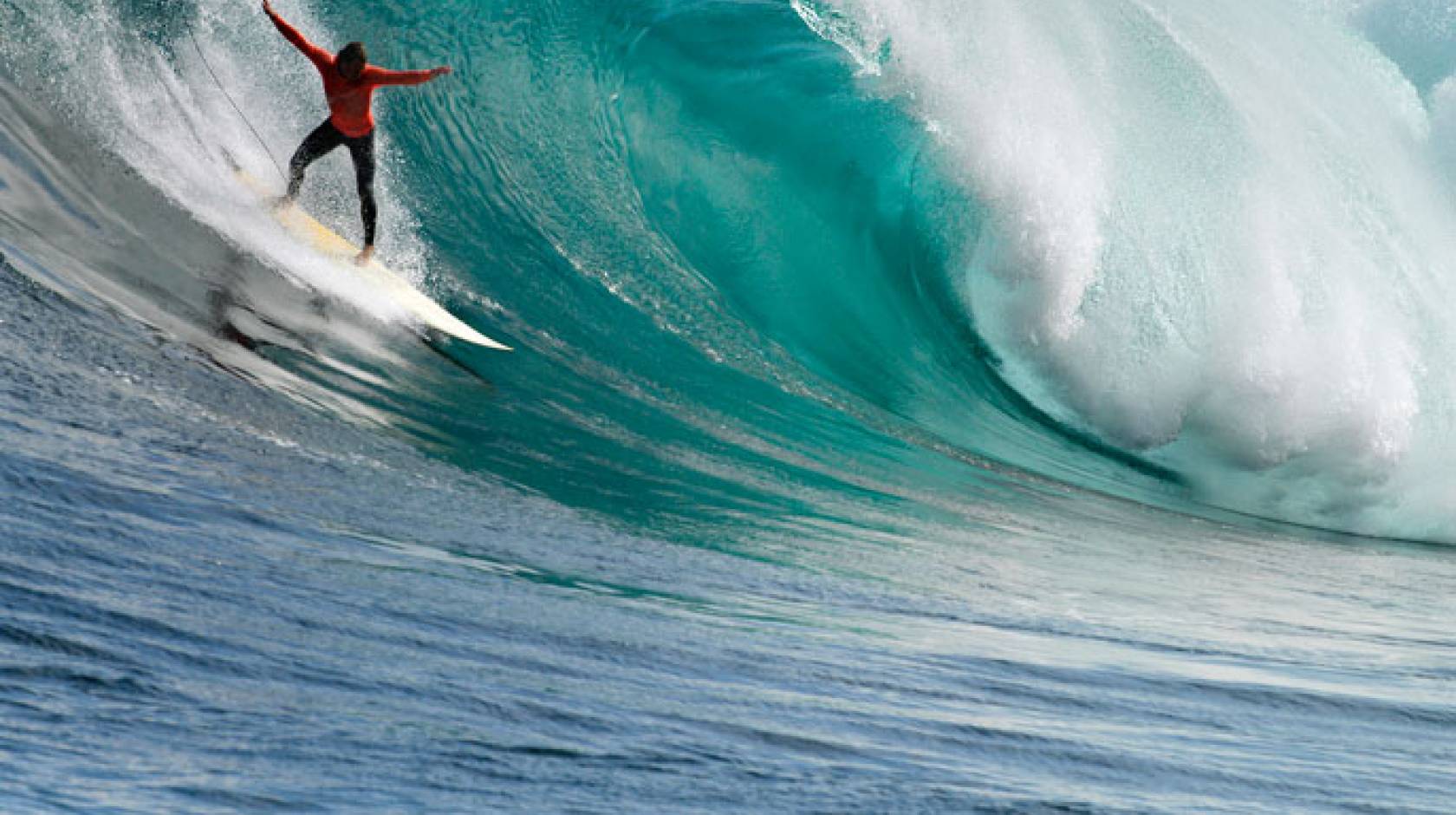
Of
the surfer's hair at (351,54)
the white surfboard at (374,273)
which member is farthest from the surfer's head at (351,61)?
the white surfboard at (374,273)

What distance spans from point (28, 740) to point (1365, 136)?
1211 cm

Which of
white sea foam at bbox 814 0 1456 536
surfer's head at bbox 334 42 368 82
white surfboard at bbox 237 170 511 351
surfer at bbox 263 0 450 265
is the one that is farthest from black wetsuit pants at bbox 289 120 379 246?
white sea foam at bbox 814 0 1456 536

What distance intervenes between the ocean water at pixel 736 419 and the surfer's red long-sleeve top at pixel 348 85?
2.16 ft

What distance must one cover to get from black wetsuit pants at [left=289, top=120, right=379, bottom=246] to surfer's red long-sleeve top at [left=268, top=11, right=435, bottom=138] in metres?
0.04

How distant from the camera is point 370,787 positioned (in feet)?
7.09

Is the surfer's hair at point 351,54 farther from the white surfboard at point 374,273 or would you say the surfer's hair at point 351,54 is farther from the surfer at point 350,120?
the white surfboard at point 374,273

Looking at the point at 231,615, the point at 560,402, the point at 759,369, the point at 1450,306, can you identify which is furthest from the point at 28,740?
the point at 1450,306

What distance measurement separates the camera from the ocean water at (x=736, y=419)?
2.65 metres

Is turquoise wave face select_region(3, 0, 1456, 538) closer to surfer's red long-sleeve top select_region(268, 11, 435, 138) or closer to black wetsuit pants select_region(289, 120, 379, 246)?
black wetsuit pants select_region(289, 120, 379, 246)

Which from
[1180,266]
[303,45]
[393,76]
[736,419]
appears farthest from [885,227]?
Answer: [303,45]

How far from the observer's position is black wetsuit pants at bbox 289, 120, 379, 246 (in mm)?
6867

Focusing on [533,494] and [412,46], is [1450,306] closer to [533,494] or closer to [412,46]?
[412,46]

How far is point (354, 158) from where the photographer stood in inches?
273

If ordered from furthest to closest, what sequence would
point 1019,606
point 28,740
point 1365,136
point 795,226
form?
1. point 1365,136
2. point 795,226
3. point 1019,606
4. point 28,740
